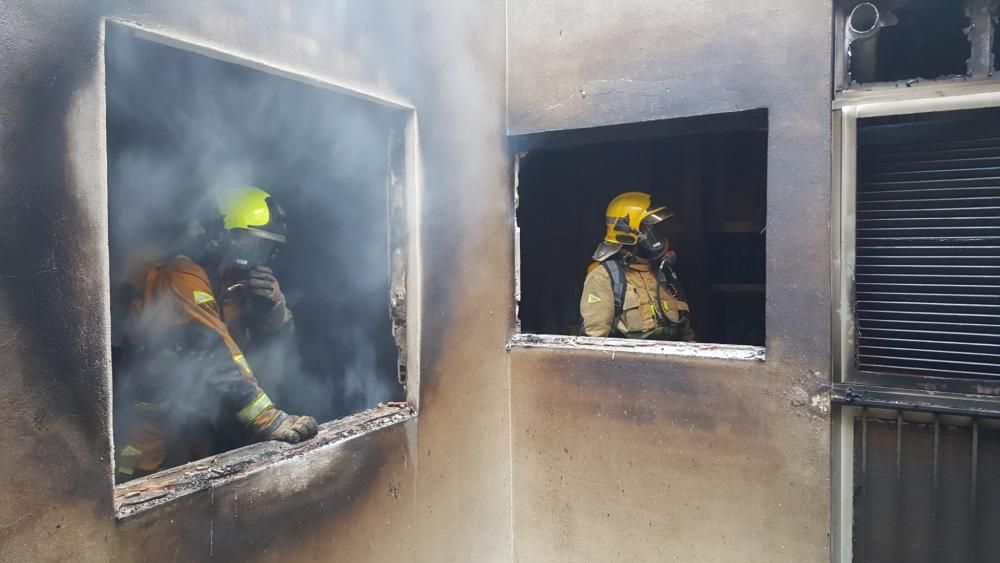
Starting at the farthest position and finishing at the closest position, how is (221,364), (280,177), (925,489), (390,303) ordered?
1. (280,177)
2. (390,303)
3. (925,489)
4. (221,364)

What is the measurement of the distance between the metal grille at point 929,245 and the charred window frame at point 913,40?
0.60 feet

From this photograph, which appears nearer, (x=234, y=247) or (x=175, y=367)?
(x=175, y=367)

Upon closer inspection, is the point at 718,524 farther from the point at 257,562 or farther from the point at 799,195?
the point at 257,562

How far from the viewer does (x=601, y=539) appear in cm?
365

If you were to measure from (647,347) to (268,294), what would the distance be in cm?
206

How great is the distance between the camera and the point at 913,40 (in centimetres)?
371

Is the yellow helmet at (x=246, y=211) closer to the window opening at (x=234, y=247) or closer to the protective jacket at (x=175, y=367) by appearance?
the window opening at (x=234, y=247)

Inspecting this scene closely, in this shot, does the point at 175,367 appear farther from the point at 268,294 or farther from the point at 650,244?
the point at 650,244

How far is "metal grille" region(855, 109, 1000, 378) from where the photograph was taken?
278cm

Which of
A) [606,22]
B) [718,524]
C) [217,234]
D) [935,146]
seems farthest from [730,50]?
[217,234]

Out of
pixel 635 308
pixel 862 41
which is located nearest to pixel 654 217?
pixel 635 308

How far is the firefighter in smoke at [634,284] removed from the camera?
170 inches

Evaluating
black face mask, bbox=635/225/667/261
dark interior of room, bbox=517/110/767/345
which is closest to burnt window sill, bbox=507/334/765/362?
black face mask, bbox=635/225/667/261

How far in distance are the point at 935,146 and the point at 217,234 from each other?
11.2 ft
